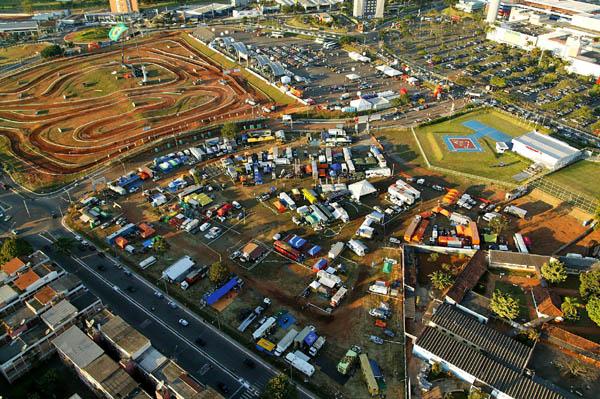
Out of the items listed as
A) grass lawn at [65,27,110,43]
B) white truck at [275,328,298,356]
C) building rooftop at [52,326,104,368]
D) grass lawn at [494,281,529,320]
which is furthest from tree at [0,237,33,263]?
grass lawn at [65,27,110,43]

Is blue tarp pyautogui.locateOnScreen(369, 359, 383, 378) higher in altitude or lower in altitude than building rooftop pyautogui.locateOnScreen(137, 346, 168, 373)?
lower

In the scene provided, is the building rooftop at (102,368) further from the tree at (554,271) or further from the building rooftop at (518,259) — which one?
the tree at (554,271)

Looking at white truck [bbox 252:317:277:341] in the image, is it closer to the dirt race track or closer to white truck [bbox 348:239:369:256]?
white truck [bbox 348:239:369:256]

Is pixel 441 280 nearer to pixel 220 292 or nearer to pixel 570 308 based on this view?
pixel 570 308

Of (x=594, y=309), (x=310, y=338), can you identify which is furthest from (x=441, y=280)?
(x=310, y=338)

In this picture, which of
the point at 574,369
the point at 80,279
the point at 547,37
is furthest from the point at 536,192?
the point at 547,37

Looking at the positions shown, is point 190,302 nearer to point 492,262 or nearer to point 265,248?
point 265,248
